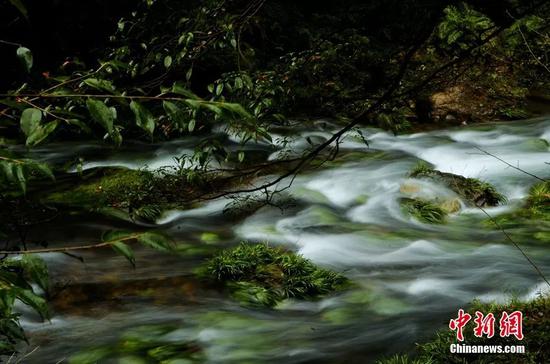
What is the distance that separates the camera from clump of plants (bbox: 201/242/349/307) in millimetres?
4387

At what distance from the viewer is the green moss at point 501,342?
8.43 ft

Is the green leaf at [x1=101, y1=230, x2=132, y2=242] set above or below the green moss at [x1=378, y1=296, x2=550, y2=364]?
above

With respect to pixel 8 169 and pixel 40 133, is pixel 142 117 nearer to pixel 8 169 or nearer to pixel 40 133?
pixel 40 133

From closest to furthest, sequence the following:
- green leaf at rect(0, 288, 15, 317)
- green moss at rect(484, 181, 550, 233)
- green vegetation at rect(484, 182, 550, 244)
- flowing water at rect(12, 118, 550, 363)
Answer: green leaf at rect(0, 288, 15, 317)
flowing water at rect(12, 118, 550, 363)
green vegetation at rect(484, 182, 550, 244)
green moss at rect(484, 181, 550, 233)

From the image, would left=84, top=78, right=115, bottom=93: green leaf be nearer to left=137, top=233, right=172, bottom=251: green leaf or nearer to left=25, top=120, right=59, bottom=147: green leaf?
left=25, top=120, right=59, bottom=147: green leaf

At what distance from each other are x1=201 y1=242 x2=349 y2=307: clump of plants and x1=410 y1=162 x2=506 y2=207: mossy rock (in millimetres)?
2582

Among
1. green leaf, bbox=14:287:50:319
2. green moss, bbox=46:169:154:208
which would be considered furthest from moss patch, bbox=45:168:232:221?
green leaf, bbox=14:287:50:319

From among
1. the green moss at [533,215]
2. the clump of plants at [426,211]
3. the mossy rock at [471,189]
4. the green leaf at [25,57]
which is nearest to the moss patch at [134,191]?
the clump of plants at [426,211]

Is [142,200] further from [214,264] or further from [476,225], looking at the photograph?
[476,225]

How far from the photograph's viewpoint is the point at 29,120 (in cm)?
135

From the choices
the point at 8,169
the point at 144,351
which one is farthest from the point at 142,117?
the point at 144,351

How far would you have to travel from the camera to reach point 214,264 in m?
4.78

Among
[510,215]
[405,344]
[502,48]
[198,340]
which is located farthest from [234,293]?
[502,48]

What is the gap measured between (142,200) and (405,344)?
4.04m
